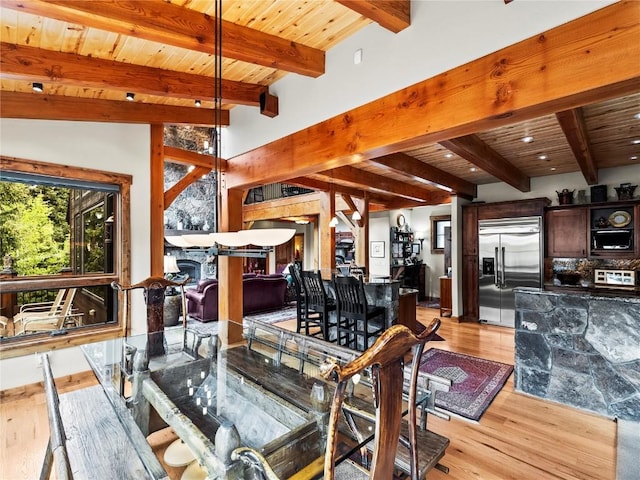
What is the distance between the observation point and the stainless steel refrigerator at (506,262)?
213 inches

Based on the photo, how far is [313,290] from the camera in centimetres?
467

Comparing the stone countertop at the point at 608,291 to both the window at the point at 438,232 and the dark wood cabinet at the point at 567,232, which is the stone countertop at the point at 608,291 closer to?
the dark wood cabinet at the point at 567,232

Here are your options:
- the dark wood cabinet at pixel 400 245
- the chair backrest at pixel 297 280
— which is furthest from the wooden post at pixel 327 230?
the dark wood cabinet at pixel 400 245

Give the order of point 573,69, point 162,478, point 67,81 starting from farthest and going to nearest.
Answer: point 67,81 < point 573,69 < point 162,478

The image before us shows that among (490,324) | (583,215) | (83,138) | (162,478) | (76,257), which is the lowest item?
(490,324)

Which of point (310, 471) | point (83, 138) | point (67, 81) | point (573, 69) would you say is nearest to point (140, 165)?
point (83, 138)

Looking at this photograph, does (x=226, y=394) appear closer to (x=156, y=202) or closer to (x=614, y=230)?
(x=156, y=202)

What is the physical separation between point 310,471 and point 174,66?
11.5 ft

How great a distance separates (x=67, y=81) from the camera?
270 centimetres

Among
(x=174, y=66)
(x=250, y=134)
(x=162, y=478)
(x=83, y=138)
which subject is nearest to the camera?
(x=162, y=478)

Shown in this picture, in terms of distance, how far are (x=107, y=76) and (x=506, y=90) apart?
323 cm

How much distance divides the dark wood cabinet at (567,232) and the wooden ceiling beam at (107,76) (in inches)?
204

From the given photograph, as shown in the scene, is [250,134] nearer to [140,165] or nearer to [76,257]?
[140,165]

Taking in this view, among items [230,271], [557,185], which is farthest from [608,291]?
[230,271]
